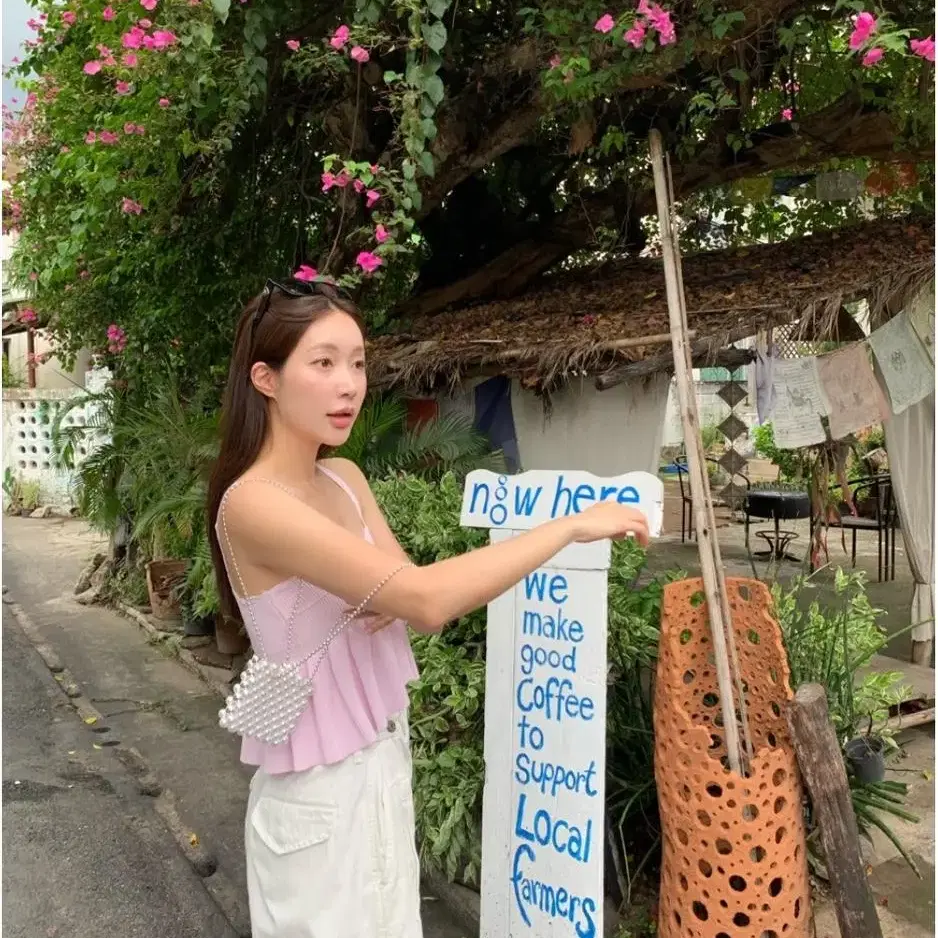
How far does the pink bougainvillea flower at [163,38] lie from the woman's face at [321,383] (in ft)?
10.6

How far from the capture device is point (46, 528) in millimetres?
13812

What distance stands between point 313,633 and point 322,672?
92 mm

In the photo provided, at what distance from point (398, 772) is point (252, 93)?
411cm

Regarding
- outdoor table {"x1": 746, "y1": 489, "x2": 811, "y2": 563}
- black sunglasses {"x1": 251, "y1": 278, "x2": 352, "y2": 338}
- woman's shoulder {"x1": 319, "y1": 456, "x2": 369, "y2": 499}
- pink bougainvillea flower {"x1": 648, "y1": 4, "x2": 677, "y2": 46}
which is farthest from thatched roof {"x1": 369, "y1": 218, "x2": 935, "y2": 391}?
outdoor table {"x1": 746, "y1": 489, "x2": 811, "y2": 563}

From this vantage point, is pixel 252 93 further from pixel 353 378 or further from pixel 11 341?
pixel 11 341

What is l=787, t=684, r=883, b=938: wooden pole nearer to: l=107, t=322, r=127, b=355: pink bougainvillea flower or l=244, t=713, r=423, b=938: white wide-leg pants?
l=244, t=713, r=423, b=938: white wide-leg pants

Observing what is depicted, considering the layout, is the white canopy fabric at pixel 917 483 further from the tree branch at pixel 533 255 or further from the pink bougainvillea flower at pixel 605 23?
the pink bougainvillea flower at pixel 605 23

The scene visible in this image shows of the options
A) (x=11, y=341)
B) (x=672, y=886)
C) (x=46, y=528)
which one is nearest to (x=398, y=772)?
(x=672, y=886)

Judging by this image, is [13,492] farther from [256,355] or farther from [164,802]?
[256,355]

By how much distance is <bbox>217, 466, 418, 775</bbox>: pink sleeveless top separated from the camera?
5.60 ft

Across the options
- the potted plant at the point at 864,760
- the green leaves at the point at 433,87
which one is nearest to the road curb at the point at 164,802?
the potted plant at the point at 864,760

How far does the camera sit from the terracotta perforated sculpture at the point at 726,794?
2508 mm

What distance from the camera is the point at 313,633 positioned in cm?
172

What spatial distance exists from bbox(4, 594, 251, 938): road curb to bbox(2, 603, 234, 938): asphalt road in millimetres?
37
